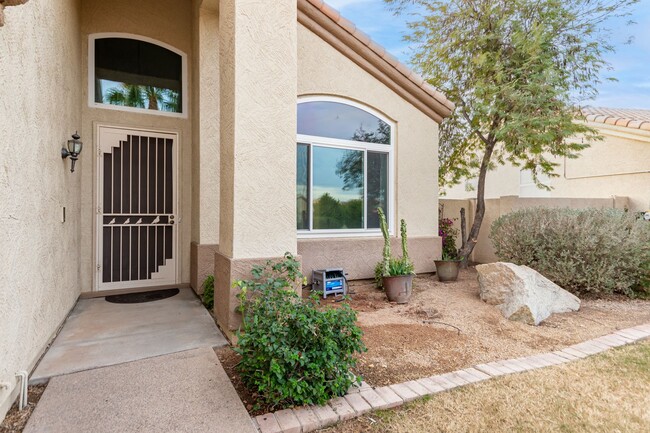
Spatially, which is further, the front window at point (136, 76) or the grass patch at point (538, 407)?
the front window at point (136, 76)

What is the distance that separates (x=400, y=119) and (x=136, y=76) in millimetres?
5375

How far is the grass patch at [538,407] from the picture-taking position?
2.57 meters

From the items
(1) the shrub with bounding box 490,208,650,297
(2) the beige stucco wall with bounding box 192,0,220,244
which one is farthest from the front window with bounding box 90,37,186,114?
(1) the shrub with bounding box 490,208,650,297

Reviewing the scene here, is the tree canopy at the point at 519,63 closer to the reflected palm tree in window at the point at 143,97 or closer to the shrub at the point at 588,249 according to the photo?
the shrub at the point at 588,249

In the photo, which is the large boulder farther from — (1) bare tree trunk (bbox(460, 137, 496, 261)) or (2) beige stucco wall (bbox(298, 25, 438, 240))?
(1) bare tree trunk (bbox(460, 137, 496, 261))

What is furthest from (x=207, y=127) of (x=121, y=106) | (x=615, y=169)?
(x=615, y=169)

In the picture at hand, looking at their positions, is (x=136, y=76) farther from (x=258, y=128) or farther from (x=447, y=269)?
(x=447, y=269)

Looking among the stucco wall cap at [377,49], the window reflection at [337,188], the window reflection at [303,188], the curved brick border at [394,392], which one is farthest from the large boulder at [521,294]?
the stucco wall cap at [377,49]

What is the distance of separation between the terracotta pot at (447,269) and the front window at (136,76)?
631cm

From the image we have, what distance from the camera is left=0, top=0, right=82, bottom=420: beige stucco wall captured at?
2.58 metres

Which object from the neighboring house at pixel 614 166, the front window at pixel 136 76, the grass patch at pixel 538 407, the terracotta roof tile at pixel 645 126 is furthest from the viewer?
the neighboring house at pixel 614 166

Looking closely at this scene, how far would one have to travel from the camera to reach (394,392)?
2945 millimetres

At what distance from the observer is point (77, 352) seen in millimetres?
3529

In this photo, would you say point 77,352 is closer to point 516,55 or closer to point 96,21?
point 96,21
